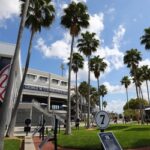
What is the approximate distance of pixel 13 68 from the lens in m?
12.0

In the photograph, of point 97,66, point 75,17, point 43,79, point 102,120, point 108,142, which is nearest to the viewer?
point 102,120

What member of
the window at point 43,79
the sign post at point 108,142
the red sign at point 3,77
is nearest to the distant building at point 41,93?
the window at point 43,79

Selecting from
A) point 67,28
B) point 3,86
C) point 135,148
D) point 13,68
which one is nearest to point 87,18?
point 67,28

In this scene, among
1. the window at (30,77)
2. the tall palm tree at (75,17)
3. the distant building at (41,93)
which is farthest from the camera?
the window at (30,77)

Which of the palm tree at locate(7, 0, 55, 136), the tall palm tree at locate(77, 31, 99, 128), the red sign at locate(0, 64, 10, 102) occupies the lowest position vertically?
the red sign at locate(0, 64, 10, 102)

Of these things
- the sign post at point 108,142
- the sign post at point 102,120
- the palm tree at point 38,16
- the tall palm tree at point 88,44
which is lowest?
the sign post at point 108,142

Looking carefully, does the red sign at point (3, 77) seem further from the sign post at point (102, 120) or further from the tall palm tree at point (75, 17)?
the tall palm tree at point (75, 17)

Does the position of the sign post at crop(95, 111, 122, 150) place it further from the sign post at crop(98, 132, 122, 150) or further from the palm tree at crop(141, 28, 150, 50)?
the palm tree at crop(141, 28, 150, 50)

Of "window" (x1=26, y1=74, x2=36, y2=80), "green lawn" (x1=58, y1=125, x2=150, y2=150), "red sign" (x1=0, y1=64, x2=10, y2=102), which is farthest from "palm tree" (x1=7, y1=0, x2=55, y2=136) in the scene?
"window" (x1=26, y1=74, x2=36, y2=80)

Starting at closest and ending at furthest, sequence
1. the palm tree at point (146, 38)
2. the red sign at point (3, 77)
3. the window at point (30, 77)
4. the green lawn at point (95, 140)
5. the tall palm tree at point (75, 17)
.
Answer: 1. the red sign at point (3, 77)
2. the green lawn at point (95, 140)
3. the tall palm tree at point (75, 17)
4. the palm tree at point (146, 38)
5. the window at point (30, 77)

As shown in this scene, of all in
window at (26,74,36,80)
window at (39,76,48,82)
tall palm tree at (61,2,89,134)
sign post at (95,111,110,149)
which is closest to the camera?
sign post at (95,111,110,149)

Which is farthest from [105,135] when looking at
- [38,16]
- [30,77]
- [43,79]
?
[43,79]

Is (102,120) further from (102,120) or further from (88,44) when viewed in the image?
(88,44)

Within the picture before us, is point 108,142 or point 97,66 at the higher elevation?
point 97,66
